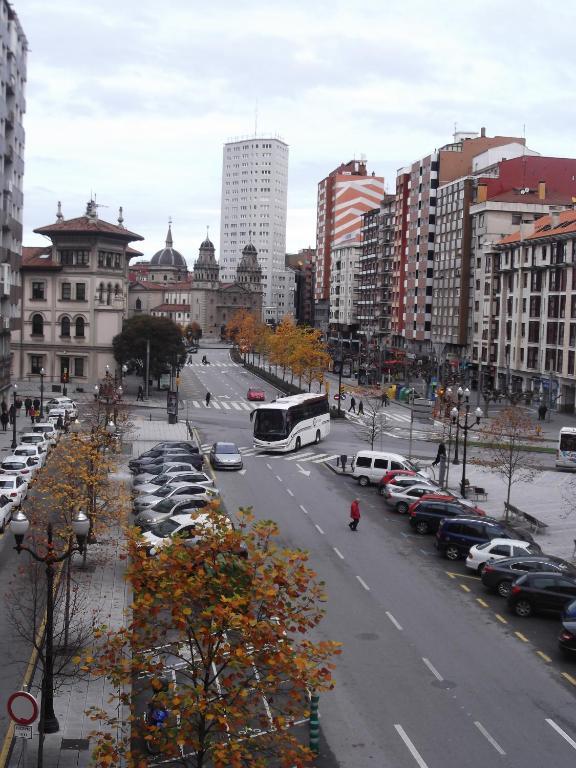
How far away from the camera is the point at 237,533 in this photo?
12.2m

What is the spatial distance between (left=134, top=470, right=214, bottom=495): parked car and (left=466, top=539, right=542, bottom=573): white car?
12.5m

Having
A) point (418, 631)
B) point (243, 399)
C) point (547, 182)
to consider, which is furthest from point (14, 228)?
point (547, 182)

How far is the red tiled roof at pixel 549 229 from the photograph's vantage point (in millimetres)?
77000

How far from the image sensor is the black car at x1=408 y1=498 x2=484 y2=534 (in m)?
34.5

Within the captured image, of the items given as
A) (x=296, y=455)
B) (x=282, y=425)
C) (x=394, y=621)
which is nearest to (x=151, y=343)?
(x=282, y=425)

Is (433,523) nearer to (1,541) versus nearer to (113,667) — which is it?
(1,541)

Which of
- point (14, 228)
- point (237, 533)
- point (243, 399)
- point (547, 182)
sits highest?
point (547, 182)

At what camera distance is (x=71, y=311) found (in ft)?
297

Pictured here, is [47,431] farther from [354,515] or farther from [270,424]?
[354,515]

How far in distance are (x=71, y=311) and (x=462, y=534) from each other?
2642 inches

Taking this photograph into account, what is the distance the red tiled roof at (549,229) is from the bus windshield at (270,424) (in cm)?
3526

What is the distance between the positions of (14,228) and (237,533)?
184 ft

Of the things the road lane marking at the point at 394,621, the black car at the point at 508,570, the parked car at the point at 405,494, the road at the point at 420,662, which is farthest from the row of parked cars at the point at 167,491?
the black car at the point at 508,570

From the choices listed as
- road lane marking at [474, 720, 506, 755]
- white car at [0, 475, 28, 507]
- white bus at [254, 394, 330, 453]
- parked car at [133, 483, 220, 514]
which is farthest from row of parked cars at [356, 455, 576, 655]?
white car at [0, 475, 28, 507]
